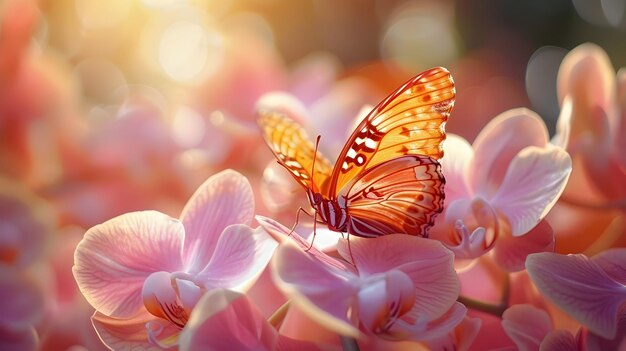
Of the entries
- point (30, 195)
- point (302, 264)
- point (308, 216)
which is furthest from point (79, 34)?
point (302, 264)

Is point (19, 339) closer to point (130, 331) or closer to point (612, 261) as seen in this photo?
point (130, 331)

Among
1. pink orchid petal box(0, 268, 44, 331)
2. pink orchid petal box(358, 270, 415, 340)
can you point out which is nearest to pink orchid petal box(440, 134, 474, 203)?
pink orchid petal box(358, 270, 415, 340)

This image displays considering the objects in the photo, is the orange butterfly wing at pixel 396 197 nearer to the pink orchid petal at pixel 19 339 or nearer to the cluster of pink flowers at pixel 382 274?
the cluster of pink flowers at pixel 382 274

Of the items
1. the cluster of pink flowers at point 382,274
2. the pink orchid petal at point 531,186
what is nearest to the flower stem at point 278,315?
the cluster of pink flowers at point 382,274

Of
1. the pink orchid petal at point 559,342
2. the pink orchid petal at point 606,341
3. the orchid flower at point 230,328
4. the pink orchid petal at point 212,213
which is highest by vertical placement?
the pink orchid petal at point 212,213

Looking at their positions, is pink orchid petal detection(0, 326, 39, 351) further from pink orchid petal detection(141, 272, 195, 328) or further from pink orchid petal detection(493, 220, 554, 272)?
pink orchid petal detection(493, 220, 554, 272)

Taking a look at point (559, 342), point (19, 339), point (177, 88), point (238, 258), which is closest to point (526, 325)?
point (559, 342)
